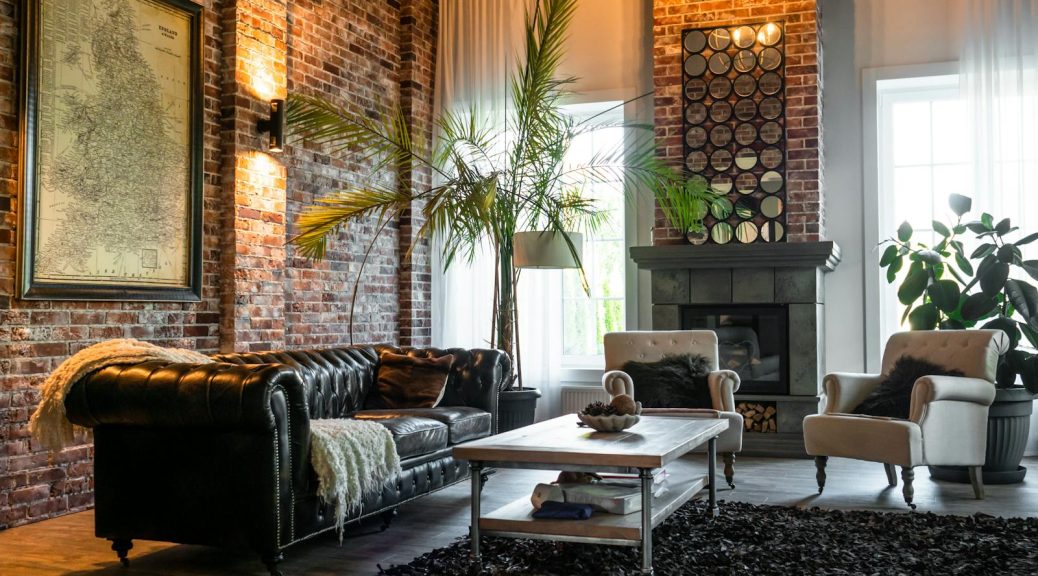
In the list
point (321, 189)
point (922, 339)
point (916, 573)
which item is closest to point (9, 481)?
point (321, 189)

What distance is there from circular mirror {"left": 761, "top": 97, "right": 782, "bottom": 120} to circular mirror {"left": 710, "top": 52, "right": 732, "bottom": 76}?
0.36 m

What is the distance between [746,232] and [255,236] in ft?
11.2

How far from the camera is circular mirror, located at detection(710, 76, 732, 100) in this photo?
6.89 metres

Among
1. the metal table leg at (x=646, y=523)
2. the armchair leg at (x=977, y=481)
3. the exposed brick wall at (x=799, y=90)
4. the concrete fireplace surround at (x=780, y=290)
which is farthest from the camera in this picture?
the exposed brick wall at (x=799, y=90)

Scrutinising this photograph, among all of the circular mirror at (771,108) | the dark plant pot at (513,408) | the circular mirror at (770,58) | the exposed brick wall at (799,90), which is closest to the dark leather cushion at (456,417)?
the dark plant pot at (513,408)

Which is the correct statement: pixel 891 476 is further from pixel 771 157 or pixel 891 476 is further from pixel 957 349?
pixel 771 157

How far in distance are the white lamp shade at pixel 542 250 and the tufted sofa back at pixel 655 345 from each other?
2.06 feet

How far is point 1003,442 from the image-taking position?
210 inches

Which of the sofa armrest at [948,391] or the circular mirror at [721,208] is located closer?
the sofa armrest at [948,391]

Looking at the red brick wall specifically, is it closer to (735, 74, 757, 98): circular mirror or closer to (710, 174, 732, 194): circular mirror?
(710, 174, 732, 194): circular mirror

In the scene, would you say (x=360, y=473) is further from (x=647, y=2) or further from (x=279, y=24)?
(x=647, y=2)

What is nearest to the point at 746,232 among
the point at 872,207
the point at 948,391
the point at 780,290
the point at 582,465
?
the point at 780,290

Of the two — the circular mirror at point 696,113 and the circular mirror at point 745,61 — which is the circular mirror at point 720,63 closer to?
the circular mirror at point 745,61

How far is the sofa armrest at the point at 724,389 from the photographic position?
5.48 metres
